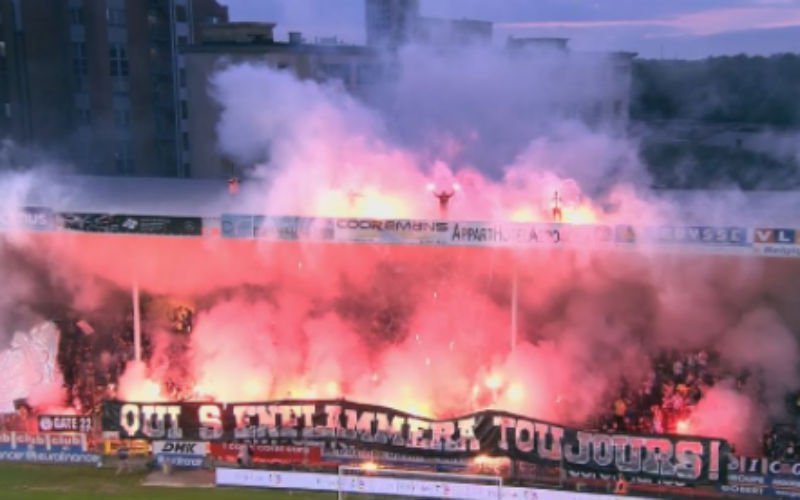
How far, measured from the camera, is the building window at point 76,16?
2550 centimetres

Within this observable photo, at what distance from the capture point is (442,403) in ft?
46.5

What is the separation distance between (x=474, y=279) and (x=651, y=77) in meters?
8.96

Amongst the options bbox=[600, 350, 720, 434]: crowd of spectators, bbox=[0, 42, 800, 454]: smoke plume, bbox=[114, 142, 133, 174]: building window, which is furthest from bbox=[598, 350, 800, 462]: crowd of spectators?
bbox=[114, 142, 133, 174]: building window

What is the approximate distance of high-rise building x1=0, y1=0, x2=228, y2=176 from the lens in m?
25.6

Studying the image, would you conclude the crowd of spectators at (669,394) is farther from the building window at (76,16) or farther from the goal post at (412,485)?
the building window at (76,16)

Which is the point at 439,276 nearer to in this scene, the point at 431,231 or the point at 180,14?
the point at 431,231

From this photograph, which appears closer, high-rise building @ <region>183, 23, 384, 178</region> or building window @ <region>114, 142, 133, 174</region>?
high-rise building @ <region>183, 23, 384, 178</region>

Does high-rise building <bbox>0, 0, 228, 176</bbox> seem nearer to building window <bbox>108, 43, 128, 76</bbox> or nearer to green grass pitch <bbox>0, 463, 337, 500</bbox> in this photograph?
building window <bbox>108, 43, 128, 76</bbox>

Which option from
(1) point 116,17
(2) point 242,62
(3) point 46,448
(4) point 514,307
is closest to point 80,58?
(1) point 116,17

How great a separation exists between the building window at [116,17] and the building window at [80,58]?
3.86 ft

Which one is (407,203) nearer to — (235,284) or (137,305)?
(235,284)

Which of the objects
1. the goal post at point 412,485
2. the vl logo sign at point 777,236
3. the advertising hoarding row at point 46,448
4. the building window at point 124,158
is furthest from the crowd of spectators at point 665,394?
the building window at point 124,158

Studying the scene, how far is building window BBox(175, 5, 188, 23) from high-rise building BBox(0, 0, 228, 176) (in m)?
0.04

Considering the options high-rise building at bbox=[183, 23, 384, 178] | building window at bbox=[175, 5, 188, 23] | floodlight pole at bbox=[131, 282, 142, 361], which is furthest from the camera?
building window at bbox=[175, 5, 188, 23]
